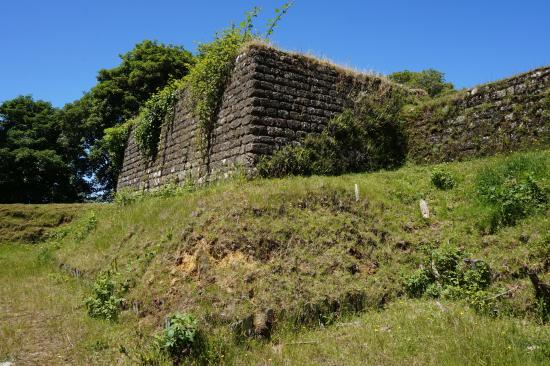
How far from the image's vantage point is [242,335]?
187 inches

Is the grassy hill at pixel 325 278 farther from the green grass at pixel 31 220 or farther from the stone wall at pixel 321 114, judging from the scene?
the green grass at pixel 31 220

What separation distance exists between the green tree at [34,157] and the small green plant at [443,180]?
83.7ft

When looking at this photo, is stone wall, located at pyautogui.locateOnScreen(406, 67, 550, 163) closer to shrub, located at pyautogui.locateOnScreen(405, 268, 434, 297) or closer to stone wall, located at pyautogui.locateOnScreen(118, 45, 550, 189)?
stone wall, located at pyautogui.locateOnScreen(118, 45, 550, 189)

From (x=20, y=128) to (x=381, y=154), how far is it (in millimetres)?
27300

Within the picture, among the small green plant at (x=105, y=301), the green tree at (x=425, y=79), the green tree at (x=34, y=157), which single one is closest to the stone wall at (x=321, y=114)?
the small green plant at (x=105, y=301)

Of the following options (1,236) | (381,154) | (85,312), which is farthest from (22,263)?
(381,154)

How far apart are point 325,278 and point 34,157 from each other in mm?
26770

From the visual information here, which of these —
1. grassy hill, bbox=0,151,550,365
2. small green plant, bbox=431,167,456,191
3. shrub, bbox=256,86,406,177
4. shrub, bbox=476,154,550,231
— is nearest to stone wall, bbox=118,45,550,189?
shrub, bbox=256,86,406,177

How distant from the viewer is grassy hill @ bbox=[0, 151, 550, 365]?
4391 mm

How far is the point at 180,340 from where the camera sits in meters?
4.35

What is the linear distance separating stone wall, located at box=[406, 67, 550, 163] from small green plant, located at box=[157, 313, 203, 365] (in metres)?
7.18

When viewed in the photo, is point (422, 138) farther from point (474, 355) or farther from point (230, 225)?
point (474, 355)

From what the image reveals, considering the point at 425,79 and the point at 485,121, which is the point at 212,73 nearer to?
the point at 485,121

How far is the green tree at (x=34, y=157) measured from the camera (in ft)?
89.0
